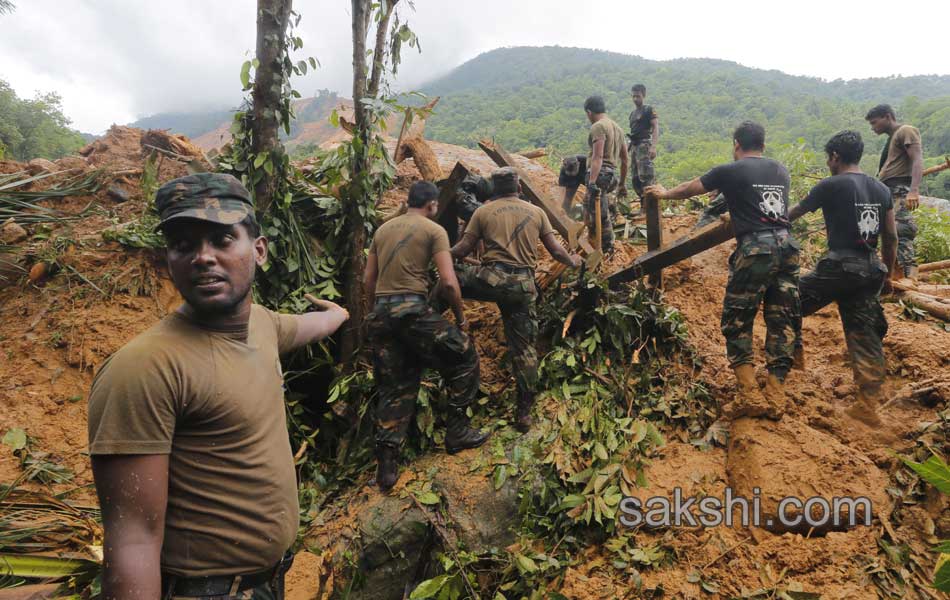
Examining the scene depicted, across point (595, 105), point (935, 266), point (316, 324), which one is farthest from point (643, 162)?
point (316, 324)

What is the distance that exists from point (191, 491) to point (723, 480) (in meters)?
3.57

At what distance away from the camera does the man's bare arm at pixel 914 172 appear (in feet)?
17.8

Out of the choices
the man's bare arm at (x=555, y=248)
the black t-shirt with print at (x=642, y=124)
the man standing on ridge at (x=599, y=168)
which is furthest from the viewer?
the black t-shirt with print at (x=642, y=124)

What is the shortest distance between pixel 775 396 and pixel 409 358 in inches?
118

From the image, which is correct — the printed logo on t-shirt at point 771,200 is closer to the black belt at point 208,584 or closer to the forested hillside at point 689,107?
the black belt at point 208,584

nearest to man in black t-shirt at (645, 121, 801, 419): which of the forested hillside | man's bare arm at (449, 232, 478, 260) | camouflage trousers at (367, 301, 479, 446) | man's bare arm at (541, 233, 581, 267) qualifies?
man's bare arm at (541, 233, 581, 267)

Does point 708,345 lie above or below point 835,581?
above

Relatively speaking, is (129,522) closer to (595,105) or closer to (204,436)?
(204,436)

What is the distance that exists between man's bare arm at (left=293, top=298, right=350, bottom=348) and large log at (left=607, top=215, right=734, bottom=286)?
3316mm

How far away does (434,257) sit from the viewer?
3.98 m

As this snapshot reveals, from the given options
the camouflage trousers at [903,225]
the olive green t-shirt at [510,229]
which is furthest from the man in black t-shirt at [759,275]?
the camouflage trousers at [903,225]

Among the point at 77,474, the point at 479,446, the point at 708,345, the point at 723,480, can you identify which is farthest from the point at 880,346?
the point at 77,474

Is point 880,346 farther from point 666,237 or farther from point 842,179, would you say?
point 666,237

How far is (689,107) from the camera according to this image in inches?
1806
